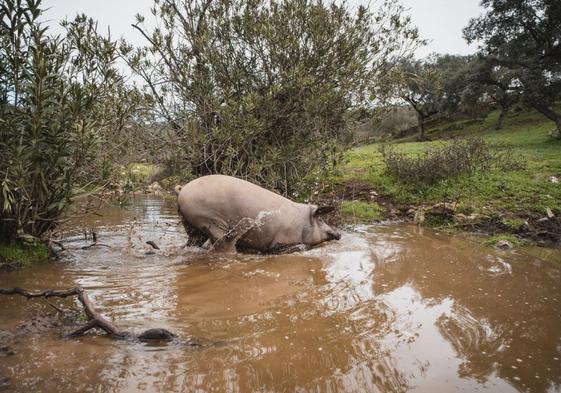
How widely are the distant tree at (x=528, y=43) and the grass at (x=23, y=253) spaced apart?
2214 cm

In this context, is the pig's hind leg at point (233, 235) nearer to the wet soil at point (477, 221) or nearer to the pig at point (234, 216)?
the pig at point (234, 216)

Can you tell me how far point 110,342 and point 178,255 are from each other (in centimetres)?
339

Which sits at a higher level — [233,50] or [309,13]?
[309,13]

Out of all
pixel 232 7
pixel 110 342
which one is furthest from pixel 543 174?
pixel 110 342

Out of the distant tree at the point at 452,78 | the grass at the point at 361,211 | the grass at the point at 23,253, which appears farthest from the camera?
the distant tree at the point at 452,78

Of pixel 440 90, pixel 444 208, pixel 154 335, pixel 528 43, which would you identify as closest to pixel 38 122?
pixel 154 335

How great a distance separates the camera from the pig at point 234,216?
21.2 feet

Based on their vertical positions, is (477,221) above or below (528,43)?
below

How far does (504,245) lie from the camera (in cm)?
748

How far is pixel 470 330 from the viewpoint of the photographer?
12.9 ft

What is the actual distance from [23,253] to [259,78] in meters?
6.19

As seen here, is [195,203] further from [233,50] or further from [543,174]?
[543,174]

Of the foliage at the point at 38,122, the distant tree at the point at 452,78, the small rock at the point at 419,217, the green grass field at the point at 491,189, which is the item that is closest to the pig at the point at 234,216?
the foliage at the point at 38,122

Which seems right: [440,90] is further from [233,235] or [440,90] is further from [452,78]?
[233,235]
